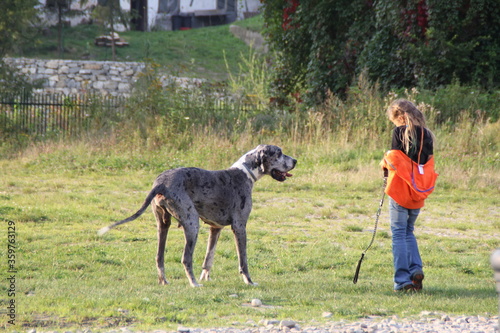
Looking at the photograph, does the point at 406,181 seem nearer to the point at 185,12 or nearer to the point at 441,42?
the point at 441,42

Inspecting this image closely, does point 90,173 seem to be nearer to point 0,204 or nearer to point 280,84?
point 0,204

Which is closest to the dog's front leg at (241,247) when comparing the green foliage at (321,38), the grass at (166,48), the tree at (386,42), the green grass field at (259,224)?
the green grass field at (259,224)

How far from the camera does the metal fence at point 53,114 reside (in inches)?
736

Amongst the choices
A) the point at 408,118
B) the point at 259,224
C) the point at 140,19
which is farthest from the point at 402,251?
the point at 140,19

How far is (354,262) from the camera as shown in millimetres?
8164

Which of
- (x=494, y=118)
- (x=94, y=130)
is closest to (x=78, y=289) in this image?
(x=94, y=130)

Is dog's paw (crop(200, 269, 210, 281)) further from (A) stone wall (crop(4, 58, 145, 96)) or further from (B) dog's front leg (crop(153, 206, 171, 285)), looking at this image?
(A) stone wall (crop(4, 58, 145, 96))

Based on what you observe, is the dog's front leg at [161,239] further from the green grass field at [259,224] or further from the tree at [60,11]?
the tree at [60,11]

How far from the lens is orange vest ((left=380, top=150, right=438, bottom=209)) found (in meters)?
6.48

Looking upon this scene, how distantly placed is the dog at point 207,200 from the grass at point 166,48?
25679mm

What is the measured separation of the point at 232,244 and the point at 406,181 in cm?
337

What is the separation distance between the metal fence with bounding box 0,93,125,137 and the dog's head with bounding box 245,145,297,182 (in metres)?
12.0

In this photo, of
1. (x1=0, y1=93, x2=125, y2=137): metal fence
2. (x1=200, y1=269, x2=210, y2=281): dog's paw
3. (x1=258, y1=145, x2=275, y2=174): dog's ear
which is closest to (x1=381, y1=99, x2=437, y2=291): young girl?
(x1=258, y1=145, x2=275, y2=174): dog's ear

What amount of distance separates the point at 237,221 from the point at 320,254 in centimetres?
196
